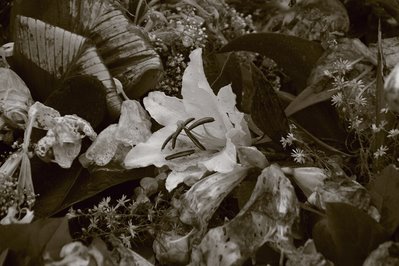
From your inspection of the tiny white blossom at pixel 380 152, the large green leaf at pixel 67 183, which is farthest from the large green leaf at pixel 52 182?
the tiny white blossom at pixel 380 152

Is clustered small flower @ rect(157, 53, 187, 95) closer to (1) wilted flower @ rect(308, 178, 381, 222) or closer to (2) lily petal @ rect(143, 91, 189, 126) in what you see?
(2) lily petal @ rect(143, 91, 189, 126)

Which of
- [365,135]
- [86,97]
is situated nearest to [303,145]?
[365,135]

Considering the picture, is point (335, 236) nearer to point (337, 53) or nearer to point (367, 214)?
point (367, 214)

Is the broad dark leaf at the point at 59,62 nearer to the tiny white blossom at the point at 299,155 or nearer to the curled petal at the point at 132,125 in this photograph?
the curled petal at the point at 132,125

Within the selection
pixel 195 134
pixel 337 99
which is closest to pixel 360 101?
pixel 337 99

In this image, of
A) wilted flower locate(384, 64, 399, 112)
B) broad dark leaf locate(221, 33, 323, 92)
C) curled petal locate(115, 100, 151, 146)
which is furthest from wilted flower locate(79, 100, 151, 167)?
wilted flower locate(384, 64, 399, 112)

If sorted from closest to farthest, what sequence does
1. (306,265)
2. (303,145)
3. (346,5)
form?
(306,265) → (303,145) → (346,5)

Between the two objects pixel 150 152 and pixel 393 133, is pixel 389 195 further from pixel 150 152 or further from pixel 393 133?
→ pixel 150 152
